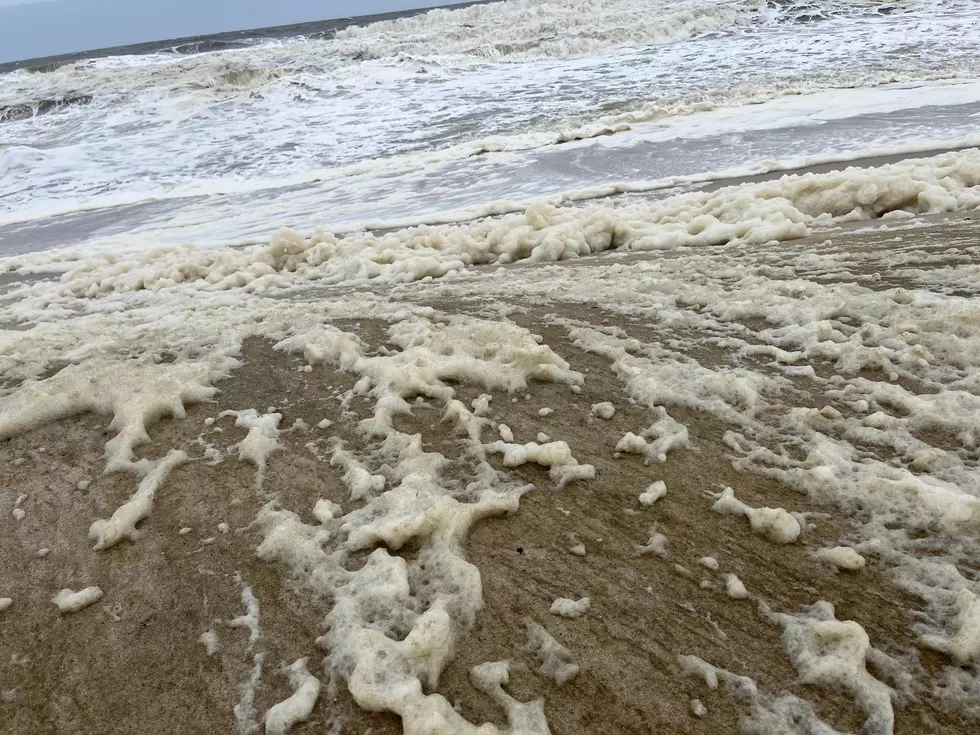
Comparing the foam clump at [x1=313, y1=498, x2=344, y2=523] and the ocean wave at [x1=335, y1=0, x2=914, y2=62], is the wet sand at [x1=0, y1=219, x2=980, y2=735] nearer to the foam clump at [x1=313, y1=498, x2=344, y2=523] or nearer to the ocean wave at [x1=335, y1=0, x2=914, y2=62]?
the foam clump at [x1=313, y1=498, x2=344, y2=523]

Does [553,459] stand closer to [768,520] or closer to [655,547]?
[655,547]

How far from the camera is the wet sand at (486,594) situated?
148cm

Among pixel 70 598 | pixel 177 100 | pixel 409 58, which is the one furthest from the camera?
pixel 409 58

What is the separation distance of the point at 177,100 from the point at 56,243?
11.2 metres

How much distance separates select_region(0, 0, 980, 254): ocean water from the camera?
7.25 m

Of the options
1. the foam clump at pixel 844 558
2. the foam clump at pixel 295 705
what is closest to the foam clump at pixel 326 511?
the foam clump at pixel 295 705

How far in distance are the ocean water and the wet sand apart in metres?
4.44

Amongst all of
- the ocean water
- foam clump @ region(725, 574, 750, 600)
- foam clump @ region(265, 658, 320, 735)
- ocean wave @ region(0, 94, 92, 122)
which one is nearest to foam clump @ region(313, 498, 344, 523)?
foam clump @ region(265, 658, 320, 735)

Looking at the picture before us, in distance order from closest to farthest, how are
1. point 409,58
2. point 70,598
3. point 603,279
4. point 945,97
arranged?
point 70,598 < point 603,279 < point 945,97 < point 409,58

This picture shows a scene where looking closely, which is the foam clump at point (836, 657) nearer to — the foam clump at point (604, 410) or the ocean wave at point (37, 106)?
the foam clump at point (604, 410)

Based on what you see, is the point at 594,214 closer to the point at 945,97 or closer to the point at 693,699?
the point at 693,699

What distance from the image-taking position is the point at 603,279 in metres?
3.88

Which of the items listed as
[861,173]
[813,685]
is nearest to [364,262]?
[861,173]

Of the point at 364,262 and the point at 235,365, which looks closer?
the point at 235,365
